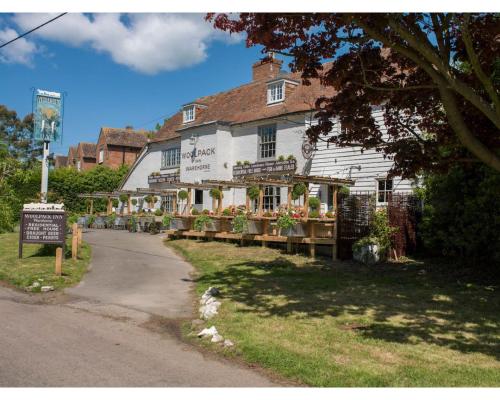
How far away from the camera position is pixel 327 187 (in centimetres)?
2122

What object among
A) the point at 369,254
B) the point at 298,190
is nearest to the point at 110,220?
the point at 298,190

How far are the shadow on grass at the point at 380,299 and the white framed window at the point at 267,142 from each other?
A: 437 inches

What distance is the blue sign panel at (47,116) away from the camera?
2183 centimetres

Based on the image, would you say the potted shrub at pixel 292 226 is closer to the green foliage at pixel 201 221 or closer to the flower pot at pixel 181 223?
the green foliage at pixel 201 221

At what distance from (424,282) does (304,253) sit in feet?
17.1

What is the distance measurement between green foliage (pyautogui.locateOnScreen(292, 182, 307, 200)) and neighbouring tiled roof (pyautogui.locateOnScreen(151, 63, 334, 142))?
13.2ft

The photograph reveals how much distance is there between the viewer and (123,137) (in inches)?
1991

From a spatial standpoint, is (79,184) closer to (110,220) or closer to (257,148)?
(110,220)

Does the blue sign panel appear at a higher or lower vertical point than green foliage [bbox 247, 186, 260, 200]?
higher

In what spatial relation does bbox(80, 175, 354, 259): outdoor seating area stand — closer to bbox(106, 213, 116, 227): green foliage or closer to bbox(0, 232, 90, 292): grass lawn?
bbox(0, 232, 90, 292): grass lawn

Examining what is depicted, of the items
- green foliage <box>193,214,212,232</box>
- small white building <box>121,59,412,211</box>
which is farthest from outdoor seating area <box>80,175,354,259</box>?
small white building <box>121,59,412,211</box>

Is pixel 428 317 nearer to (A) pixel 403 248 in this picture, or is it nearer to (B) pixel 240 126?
(A) pixel 403 248

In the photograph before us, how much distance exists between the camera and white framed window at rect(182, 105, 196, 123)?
3127 cm

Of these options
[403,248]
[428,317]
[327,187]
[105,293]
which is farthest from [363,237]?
[105,293]
